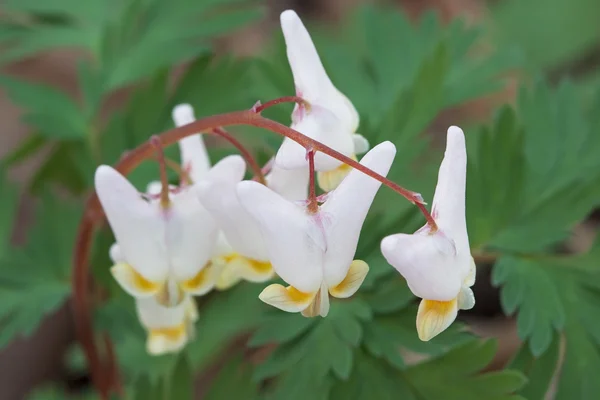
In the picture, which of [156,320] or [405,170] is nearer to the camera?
[156,320]

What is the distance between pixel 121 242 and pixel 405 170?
67cm

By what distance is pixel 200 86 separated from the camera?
76.7 inches

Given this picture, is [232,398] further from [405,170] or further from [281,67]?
[281,67]

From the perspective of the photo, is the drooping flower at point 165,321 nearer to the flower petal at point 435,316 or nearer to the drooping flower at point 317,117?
the drooping flower at point 317,117

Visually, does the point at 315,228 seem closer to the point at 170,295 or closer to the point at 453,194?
the point at 453,194

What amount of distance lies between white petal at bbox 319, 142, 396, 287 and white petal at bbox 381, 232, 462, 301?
77mm

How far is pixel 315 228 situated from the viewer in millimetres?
1110

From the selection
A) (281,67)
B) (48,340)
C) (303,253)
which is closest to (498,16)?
(281,67)

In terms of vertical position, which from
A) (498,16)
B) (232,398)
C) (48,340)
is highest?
(498,16)

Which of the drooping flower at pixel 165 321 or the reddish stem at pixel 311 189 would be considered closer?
the reddish stem at pixel 311 189

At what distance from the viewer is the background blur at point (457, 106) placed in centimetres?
→ 292

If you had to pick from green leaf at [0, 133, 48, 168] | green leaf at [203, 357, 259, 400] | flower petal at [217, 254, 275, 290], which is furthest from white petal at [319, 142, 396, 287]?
green leaf at [0, 133, 48, 168]

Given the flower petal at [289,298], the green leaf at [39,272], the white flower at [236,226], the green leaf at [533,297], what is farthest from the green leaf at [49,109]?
the green leaf at [533,297]

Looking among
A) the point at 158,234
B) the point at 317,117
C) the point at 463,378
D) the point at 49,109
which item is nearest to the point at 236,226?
the point at 158,234
